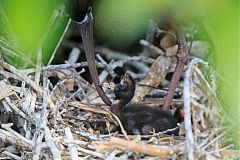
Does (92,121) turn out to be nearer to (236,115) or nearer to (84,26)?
(84,26)

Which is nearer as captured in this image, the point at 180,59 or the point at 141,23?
the point at 180,59

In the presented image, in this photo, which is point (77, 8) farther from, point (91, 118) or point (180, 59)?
point (180, 59)

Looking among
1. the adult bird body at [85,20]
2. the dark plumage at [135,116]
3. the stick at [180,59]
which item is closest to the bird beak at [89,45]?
the adult bird body at [85,20]

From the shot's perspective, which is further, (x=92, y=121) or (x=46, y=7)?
(x=92, y=121)

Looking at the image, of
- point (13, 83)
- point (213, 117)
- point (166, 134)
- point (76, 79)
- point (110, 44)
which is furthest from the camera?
point (110, 44)

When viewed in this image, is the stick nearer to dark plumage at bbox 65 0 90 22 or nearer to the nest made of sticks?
the nest made of sticks

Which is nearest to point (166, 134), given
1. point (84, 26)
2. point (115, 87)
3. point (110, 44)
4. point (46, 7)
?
point (115, 87)

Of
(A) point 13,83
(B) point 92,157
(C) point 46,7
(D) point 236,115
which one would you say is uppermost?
(C) point 46,7

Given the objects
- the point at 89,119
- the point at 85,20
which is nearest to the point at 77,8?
the point at 85,20
